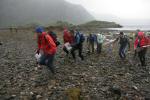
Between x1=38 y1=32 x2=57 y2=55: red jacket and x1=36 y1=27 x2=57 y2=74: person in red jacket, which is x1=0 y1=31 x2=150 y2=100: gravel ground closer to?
x1=36 y1=27 x2=57 y2=74: person in red jacket

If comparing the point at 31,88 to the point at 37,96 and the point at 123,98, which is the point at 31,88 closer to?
the point at 37,96

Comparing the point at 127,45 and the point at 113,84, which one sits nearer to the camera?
the point at 113,84

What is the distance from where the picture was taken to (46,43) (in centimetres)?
1117

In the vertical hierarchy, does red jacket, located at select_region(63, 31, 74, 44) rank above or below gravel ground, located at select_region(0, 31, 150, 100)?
above

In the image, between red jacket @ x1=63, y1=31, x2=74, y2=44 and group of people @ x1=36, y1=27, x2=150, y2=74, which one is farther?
red jacket @ x1=63, y1=31, x2=74, y2=44

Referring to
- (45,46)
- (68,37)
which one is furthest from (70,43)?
(45,46)

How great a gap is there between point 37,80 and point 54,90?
6.29 feet

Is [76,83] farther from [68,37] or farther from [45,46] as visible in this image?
[68,37]

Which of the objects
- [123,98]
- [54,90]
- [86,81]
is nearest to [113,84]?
[86,81]

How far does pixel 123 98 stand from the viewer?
30.7 feet

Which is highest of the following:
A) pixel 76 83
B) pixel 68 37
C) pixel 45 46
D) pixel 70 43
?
pixel 68 37

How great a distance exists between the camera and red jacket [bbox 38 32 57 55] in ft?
36.3

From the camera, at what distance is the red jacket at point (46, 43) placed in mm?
11062

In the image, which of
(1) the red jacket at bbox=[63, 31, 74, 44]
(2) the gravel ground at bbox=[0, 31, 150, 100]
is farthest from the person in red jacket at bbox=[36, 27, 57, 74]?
Result: (1) the red jacket at bbox=[63, 31, 74, 44]
